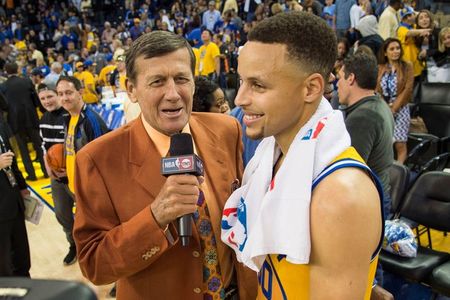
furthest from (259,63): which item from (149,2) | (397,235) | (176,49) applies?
(149,2)

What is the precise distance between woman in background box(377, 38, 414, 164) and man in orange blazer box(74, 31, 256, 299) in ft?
15.3

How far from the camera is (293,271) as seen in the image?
1.18m

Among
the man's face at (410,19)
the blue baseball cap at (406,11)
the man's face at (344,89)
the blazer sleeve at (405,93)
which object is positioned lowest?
the blazer sleeve at (405,93)

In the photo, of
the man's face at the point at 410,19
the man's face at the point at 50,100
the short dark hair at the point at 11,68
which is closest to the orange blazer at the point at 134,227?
the man's face at the point at 50,100

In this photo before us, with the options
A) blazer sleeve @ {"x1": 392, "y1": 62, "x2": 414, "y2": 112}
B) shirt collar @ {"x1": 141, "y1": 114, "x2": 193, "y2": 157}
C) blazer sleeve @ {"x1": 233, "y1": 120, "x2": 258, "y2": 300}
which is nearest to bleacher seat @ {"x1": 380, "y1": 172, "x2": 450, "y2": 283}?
blazer sleeve @ {"x1": 233, "y1": 120, "x2": 258, "y2": 300}

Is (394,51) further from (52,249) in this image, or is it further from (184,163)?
(184,163)

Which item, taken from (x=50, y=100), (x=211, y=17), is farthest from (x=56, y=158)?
(x=211, y=17)

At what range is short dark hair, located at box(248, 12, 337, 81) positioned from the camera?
119cm

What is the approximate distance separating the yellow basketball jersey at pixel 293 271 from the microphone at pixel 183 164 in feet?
0.88

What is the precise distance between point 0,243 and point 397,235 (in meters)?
2.98

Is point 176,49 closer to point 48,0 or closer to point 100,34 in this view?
point 100,34

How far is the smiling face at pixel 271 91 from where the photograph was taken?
119cm

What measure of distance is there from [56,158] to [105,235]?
2592 millimetres

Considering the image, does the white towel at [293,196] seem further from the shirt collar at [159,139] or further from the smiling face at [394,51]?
the smiling face at [394,51]
